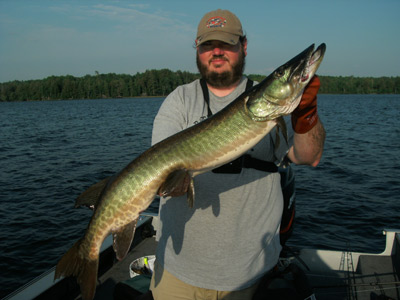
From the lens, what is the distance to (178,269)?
2.62 metres

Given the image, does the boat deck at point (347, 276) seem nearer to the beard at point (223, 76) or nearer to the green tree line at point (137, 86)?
the beard at point (223, 76)

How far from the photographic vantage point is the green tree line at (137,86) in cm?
10094

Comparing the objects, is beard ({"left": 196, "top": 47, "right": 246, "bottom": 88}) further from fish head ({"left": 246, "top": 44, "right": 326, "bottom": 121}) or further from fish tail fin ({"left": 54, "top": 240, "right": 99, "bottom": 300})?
fish tail fin ({"left": 54, "top": 240, "right": 99, "bottom": 300})

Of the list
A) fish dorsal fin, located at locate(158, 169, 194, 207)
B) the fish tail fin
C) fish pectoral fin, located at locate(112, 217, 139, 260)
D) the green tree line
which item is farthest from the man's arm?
the green tree line

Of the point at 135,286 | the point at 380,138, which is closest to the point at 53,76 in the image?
the point at 380,138

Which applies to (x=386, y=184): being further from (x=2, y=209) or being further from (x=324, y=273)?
(x=2, y=209)

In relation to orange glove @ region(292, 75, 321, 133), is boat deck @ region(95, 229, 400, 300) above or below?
below

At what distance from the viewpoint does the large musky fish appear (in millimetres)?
2357

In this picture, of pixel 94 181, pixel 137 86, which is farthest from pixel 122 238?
pixel 137 86

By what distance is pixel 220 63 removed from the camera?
112 inches

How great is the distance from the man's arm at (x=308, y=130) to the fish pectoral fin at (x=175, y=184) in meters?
0.88

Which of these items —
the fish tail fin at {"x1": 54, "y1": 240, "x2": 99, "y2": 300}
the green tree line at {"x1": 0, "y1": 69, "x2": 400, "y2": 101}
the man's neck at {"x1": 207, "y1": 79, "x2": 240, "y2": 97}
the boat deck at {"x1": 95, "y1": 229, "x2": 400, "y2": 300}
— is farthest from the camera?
the green tree line at {"x1": 0, "y1": 69, "x2": 400, "y2": 101}

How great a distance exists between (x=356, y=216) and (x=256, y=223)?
798 centimetres

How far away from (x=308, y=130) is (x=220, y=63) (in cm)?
97
